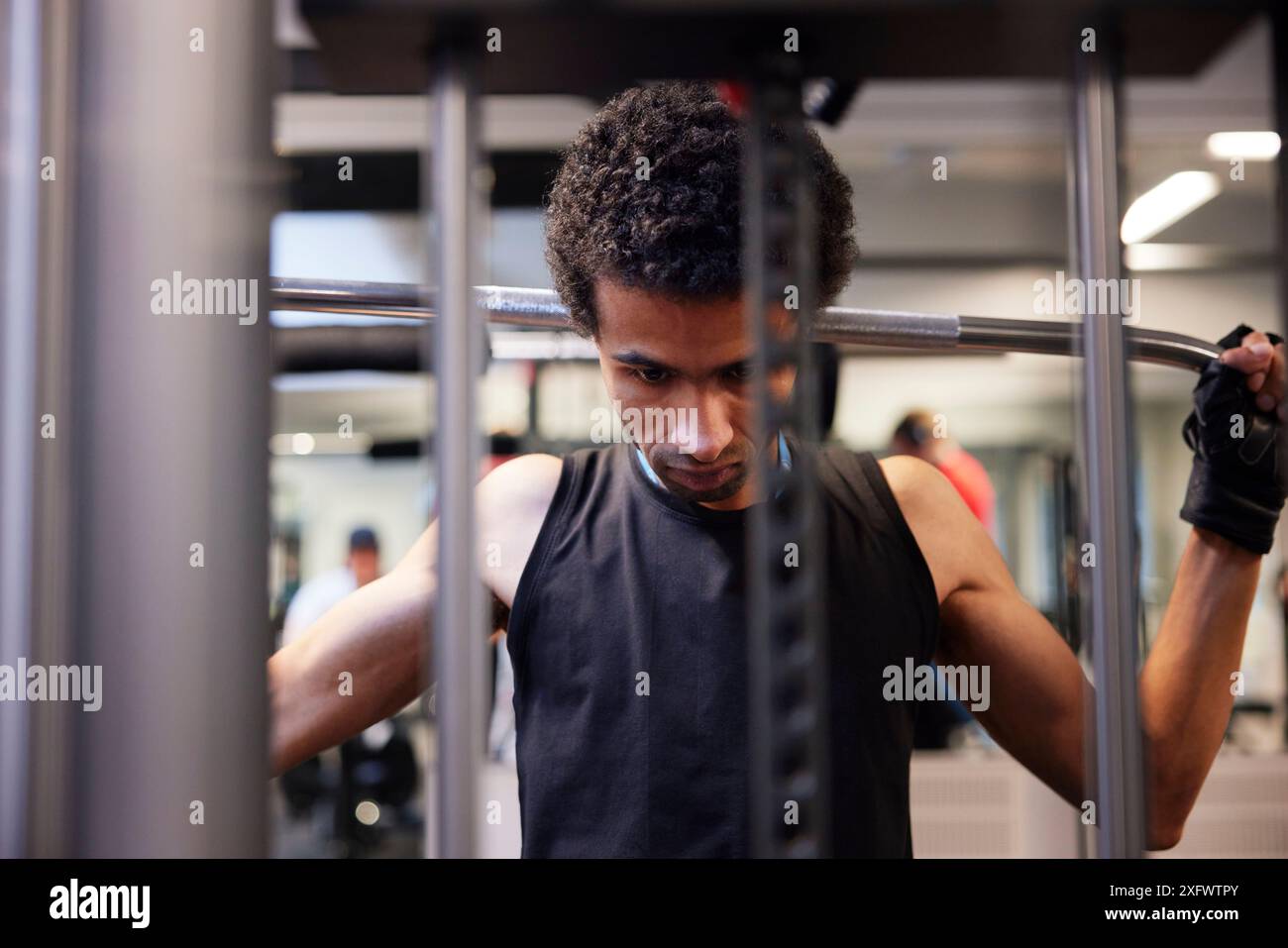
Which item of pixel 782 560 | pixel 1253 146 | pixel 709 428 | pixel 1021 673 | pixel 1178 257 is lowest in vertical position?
pixel 1021 673

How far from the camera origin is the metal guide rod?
91 centimetres

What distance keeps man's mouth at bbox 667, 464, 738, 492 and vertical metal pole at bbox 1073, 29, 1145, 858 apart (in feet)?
1.11

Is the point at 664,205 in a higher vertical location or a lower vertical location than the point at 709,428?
higher

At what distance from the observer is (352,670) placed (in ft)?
3.30

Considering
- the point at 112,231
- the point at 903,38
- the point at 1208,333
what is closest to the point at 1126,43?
the point at 903,38

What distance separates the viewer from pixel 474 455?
0.74m

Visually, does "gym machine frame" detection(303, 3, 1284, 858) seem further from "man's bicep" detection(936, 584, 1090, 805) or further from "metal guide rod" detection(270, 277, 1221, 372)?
"man's bicep" detection(936, 584, 1090, 805)

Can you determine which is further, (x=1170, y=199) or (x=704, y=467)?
(x=1170, y=199)

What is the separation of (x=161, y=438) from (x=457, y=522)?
0.73ft

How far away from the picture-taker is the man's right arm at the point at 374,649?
3.27 feet

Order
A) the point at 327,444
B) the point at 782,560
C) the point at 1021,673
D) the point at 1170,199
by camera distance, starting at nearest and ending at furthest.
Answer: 1. the point at 782,560
2. the point at 1021,673
3. the point at 1170,199
4. the point at 327,444

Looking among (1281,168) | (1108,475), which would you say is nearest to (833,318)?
(1108,475)

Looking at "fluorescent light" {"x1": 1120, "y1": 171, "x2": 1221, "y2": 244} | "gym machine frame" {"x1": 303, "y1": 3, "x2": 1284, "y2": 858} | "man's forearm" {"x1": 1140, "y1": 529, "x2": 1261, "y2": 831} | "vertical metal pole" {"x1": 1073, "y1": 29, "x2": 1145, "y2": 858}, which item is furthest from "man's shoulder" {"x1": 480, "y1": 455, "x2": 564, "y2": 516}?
"fluorescent light" {"x1": 1120, "y1": 171, "x2": 1221, "y2": 244}

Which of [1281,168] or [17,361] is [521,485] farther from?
[1281,168]
